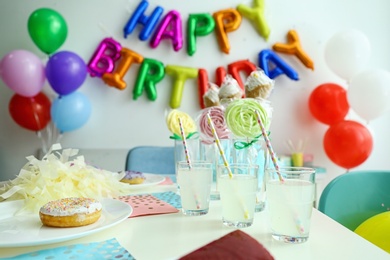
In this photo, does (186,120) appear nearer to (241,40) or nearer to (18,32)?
(241,40)

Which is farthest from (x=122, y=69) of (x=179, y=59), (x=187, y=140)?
(x=187, y=140)

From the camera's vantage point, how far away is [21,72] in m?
2.68

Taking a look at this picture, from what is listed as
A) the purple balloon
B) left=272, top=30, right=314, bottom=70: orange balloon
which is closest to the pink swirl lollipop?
the purple balloon

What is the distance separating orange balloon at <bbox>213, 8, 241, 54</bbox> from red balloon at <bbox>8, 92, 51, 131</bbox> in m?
1.47

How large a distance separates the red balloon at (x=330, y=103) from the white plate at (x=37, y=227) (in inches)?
95.2

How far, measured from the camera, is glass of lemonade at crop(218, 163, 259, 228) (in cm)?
86

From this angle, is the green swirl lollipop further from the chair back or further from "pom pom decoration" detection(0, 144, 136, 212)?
the chair back

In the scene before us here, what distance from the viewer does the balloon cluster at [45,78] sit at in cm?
270

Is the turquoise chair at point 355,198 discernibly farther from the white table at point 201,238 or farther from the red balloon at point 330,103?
the red balloon at point 330,103

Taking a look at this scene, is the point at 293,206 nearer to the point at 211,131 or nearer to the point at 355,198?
the point at 211,131

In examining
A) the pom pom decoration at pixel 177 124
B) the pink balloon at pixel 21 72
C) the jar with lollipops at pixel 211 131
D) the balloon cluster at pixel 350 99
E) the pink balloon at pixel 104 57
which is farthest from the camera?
the pink balloon at pixel 104 57

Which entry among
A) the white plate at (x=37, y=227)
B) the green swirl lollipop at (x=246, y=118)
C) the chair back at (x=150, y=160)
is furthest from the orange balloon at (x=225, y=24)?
the white plate at (x=37, y=227)

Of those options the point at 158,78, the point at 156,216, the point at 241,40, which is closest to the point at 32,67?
the point at 158,78

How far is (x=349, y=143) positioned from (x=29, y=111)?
91.8 inches
